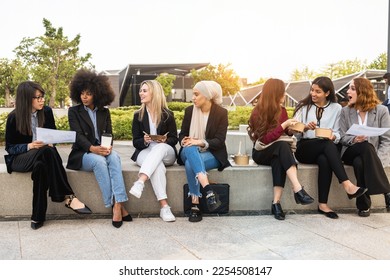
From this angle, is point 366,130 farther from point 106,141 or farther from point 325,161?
point 106,141

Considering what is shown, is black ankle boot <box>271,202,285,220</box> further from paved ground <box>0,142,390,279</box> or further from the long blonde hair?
the long blonde hair

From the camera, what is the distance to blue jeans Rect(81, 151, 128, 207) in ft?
13.0

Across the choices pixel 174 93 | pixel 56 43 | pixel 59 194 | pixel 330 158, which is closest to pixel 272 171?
pixel 330 158

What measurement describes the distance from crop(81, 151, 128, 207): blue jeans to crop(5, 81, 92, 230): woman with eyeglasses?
25 cm

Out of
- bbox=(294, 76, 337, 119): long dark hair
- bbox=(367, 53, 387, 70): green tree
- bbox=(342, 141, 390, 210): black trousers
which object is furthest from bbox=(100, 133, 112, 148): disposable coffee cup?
bbox=(367, 53, 387, 70): green tree

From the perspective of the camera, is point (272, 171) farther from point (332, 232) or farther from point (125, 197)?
point (125, 197)

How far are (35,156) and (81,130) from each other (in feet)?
1.84

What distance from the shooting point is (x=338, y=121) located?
4.54 meters

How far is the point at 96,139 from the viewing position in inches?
168

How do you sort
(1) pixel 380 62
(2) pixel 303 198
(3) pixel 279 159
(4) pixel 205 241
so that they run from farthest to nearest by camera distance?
1. (1) pixel 380 62
2. (3) pixel 279 159
3. (2) pixel 303 198
4. (4) pixel 205 241

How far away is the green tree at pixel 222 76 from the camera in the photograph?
4338 centimetres

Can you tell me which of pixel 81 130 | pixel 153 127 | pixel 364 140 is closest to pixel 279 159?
pixel 364 140

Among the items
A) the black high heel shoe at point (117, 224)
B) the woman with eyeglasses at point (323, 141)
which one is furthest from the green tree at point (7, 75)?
the woman with eyeglasses at point (323, 141)

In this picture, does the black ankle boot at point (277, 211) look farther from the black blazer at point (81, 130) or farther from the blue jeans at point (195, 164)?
the black blazer at point (81, 130)
